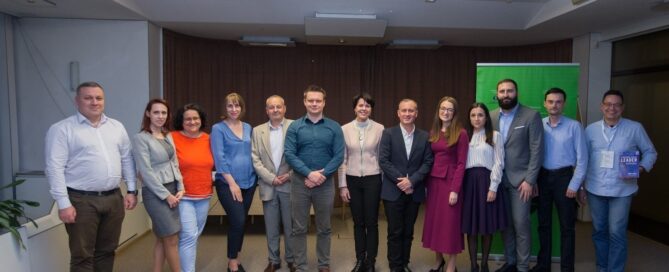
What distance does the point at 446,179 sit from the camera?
3178 millimetres

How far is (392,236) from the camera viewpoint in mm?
3299

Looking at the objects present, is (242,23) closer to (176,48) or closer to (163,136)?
(176,48)

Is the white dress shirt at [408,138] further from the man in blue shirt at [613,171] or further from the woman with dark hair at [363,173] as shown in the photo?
the man in blue shirt at [613,171]

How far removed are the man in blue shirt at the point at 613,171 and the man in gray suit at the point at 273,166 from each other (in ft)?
7.82

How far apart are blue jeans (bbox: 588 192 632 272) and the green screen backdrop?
451 millimetres

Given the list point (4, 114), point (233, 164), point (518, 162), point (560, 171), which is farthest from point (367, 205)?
point (4, 114)

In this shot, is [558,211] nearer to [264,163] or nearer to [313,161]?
[313,161]

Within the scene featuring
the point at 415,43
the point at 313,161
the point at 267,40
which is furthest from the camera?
the point at 415,43

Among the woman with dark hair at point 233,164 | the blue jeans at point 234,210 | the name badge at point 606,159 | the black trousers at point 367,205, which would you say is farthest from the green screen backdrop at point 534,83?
the blue jeans at point 234,210

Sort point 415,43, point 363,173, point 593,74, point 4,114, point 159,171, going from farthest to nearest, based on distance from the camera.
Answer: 1. point 415,43
2. point 593,74
3. point 4,114
4. point 363,173
5. point 159,171

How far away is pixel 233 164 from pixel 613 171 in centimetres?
286

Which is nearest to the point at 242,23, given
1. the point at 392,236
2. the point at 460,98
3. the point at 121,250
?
the point at 121,250

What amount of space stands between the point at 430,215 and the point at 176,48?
4.11 m

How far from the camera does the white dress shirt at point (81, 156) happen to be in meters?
2.48
